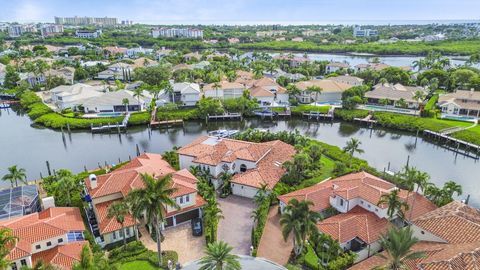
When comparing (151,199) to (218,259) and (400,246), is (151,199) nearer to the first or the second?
(218,259)

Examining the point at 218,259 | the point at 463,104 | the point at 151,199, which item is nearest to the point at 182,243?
the point at 151,199

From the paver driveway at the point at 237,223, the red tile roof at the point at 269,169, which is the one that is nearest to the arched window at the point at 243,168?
the red tile roof at the point at 269,169

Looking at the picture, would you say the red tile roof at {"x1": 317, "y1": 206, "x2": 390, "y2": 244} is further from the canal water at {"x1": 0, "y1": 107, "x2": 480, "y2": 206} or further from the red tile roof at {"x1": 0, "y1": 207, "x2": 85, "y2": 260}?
the red tile roof at {"x1": 0, "y1": 207, "x2": 85, "y2": 260}

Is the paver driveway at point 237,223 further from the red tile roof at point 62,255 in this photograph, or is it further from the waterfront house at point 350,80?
the waterfront house at point 350,80


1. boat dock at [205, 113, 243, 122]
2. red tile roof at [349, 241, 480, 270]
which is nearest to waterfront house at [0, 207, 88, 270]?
red tile roof at [349, 241, 480, 270]

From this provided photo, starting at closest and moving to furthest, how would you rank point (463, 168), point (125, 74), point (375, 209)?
1. point (375, 209)
2. point (463, 168)
3. point (125, 74)

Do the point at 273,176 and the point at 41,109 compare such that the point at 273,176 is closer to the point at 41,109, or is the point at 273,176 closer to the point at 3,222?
the point at 3,222

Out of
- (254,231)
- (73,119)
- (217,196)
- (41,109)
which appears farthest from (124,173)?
(41,109)
